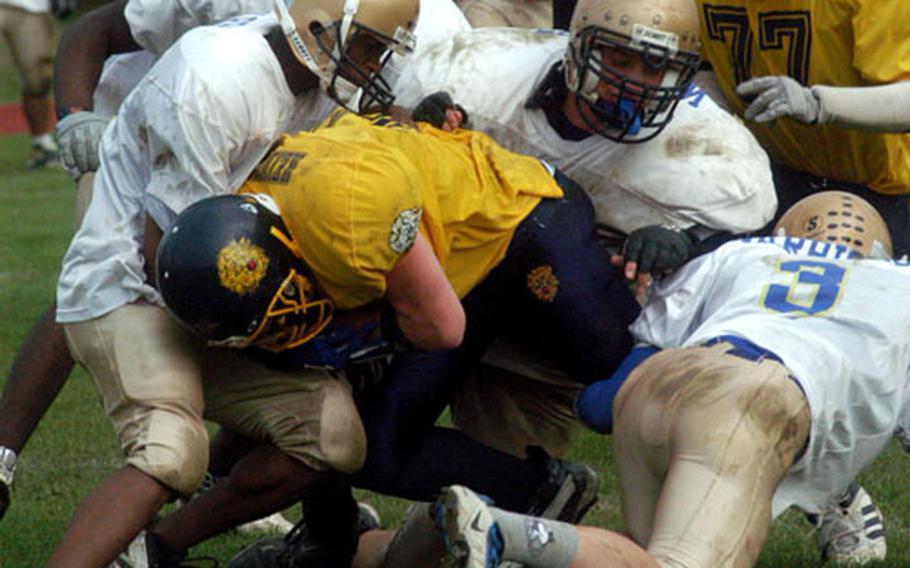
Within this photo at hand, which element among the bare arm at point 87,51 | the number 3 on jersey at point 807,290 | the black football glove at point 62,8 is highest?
the number 3 on jersey at point 807,290

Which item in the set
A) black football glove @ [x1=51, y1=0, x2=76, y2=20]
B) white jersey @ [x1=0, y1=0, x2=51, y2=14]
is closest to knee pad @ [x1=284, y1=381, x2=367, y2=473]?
white jersey @ [x1=0, y1=0, x2=51, y2=14]

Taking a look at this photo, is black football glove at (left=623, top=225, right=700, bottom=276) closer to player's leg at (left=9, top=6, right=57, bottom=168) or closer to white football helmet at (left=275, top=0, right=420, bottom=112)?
white football helmet at (left=275, top=0, right=420, bottom=112)

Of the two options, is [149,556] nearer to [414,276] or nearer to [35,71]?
[414,276]

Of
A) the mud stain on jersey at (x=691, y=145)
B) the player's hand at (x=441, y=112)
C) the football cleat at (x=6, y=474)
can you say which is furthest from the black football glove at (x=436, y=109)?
the football cleat at (x=6, y=474)

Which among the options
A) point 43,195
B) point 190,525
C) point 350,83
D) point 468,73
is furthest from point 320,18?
point 43,195

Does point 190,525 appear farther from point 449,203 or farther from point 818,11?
point 818,11

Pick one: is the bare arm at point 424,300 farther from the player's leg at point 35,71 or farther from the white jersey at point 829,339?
the player's leg at point 35,71

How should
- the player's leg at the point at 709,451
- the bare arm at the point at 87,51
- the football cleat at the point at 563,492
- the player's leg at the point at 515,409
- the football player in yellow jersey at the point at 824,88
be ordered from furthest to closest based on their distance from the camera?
the bare arm at the point at 87,51
the player's leg at the point at 515,409
the football player in yellow jersey at the point at 824,88
the football cleat at the point at 563,492
the player's leg at the point at 709,451

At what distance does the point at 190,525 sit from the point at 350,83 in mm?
1024

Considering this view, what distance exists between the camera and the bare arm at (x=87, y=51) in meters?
4.79

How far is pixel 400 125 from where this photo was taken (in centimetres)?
393

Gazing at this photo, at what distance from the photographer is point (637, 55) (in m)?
4.05

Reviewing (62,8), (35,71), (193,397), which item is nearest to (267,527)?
(193,397)

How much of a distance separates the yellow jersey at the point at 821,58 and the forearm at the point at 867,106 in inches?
4.4
